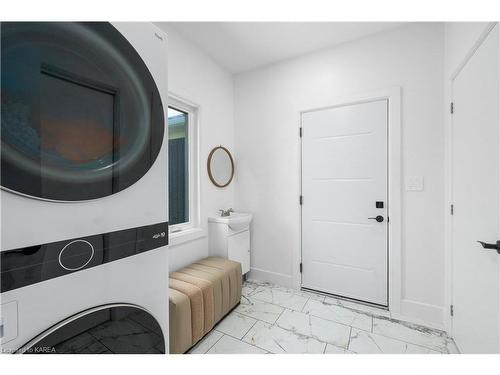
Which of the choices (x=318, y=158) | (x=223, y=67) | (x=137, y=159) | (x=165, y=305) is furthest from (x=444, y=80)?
(x=165, y=305)

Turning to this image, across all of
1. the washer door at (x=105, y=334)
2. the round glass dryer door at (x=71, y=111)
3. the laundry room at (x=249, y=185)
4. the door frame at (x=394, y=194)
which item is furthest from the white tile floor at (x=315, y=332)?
the round glass dryer door at (x=71, y=111)

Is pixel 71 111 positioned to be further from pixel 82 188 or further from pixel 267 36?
pixel 267 36

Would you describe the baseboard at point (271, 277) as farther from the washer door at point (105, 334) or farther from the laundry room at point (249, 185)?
the washer door at point (105, 334)

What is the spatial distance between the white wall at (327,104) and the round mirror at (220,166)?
0.14 meters

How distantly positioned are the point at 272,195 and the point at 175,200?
1.09 m

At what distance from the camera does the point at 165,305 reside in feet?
2.91

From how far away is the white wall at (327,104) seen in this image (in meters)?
1.82

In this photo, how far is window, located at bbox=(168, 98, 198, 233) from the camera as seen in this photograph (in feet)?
7.15

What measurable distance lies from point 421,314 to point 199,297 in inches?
74.8

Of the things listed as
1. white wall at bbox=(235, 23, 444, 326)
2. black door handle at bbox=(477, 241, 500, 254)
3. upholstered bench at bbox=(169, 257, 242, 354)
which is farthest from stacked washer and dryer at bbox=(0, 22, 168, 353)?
white wall at bbox=(235, 23, 444, 326)

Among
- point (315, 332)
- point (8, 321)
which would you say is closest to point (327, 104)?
point (315, 332)

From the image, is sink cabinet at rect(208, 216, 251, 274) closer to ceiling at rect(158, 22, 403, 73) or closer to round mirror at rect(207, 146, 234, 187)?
round mirror at rect(207, 146, 234, 187)

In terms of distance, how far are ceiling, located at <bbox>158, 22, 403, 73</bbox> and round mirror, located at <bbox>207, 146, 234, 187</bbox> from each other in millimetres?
1058
